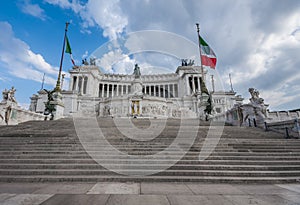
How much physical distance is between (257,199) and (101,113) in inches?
1385

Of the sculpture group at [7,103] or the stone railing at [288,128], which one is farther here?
the sculpture group at [7,103]

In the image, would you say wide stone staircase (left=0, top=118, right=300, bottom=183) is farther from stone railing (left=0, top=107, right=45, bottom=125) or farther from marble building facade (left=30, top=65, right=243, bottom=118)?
marble building facade (left=30, top=65, right=243, bottom=118)

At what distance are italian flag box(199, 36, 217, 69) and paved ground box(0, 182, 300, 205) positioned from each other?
19.7m

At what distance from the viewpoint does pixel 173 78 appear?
6669 centimetres

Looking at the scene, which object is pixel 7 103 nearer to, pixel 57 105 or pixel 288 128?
pixel 57 105

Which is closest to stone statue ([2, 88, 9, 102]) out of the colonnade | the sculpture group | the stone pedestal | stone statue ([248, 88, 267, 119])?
the sculpture group

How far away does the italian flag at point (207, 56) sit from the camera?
70.8 feet

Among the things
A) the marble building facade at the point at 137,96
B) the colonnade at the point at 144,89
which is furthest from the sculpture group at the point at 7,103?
the colonnade at the point at 144,89

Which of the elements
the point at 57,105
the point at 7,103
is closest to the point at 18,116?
the point at 7,103

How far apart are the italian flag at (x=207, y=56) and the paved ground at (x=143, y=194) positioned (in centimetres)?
1970

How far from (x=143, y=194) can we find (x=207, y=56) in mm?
22602

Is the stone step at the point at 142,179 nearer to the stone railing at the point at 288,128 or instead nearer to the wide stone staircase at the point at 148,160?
the wide stone staircase at the point at 148,160

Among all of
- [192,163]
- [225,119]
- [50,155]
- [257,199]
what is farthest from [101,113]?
[257,199]

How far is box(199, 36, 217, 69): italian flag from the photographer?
21.6m
